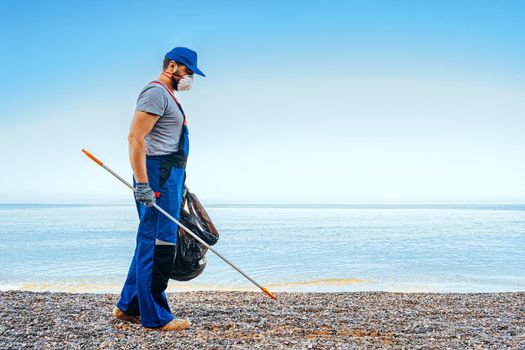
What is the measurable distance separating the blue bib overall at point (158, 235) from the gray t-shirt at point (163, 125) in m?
0.05

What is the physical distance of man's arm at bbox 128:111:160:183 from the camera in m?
3.69

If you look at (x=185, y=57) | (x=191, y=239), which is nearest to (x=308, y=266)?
(x=191, y=239)

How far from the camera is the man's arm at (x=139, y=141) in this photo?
3.69 m

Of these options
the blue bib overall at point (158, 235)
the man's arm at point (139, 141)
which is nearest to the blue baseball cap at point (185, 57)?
the blue bib overall at point (158, 235)

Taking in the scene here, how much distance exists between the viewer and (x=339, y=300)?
18.7ft

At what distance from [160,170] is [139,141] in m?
0.28

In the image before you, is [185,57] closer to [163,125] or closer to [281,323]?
[163,125]

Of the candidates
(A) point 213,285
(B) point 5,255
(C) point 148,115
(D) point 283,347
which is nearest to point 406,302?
(D) point 283,347

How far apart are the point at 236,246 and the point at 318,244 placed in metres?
2.91

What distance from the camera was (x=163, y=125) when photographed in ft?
12.8

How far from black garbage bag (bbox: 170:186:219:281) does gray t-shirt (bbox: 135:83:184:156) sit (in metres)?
0.45

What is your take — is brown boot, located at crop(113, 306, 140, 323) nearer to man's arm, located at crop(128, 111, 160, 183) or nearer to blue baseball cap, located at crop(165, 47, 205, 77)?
man's arm, located at crop(128, 111, 160, 183)

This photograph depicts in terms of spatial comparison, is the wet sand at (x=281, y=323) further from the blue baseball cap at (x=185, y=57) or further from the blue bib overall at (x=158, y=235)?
the blue baseball cap at (x=185, y=57)

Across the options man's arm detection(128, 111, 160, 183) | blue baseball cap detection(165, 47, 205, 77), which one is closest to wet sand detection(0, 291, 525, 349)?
man's arm detection(128, 111, 160, 183)
